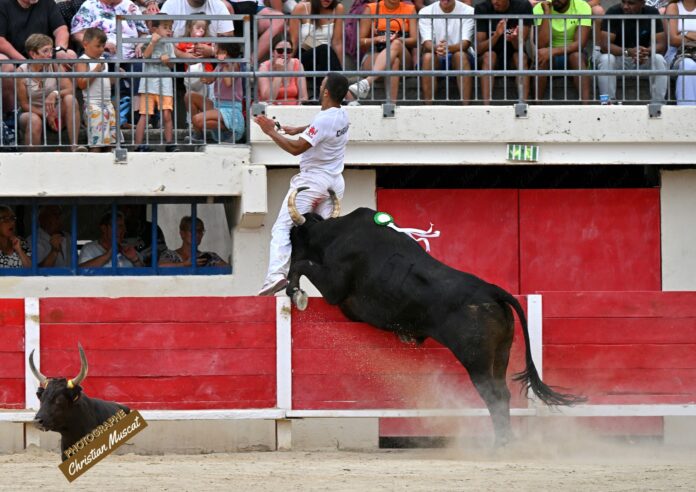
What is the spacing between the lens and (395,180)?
13.5 meters

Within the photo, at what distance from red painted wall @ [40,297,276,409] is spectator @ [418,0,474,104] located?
9.84 feet

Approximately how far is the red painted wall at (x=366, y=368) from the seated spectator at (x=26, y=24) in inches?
140

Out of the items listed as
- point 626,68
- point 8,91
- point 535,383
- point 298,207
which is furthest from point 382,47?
point 535,383

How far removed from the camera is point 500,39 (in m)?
12.8

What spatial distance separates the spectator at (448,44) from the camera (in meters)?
12.6

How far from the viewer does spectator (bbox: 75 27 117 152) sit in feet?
40.1

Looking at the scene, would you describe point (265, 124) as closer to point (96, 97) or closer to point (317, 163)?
point (317, 163)

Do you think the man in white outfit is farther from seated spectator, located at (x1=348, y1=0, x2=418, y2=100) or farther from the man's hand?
seated spectator, located at (x1=348, y1=0, x2=418, y2=100)

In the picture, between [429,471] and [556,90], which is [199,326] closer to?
[429,471]

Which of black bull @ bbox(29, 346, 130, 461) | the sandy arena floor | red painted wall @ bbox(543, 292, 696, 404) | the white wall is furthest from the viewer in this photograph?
the white wall

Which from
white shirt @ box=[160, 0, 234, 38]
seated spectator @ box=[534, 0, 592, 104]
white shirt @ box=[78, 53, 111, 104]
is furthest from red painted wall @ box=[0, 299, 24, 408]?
seated spectator @ box=[534, 0, 592, 104]

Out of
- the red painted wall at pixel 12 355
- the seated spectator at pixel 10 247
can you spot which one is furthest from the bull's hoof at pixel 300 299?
the seated spectator at pixel 10 247

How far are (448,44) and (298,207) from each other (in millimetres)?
2776

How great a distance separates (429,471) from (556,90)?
5.07m
